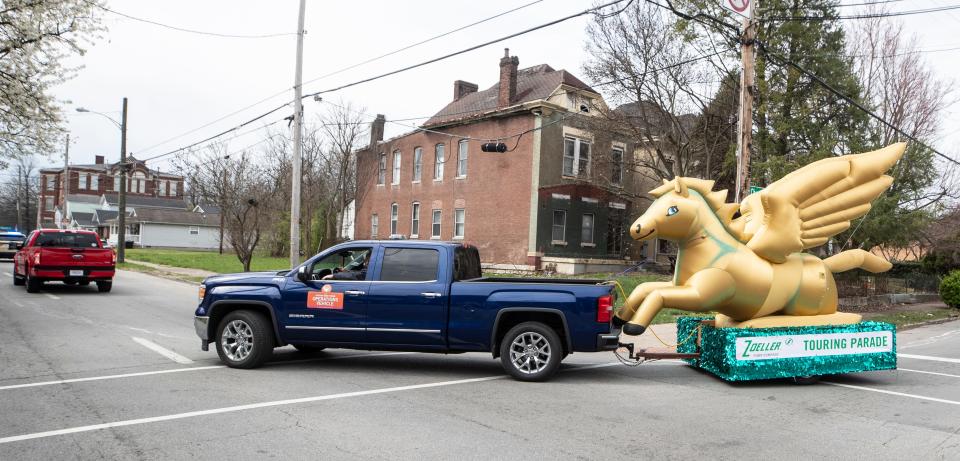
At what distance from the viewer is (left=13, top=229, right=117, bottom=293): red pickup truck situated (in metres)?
17.7

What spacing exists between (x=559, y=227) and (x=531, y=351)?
70.6 feet

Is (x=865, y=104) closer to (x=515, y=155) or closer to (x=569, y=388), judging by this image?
(x=515, y=155)

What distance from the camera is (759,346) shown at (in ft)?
26.5

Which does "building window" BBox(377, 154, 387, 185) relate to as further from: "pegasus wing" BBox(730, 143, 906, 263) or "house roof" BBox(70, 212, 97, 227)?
"house roof" BBox(70, 212, 97, 227)

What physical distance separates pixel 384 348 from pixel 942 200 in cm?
2375

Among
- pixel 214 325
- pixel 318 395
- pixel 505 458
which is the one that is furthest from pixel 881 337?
pixel 214 325

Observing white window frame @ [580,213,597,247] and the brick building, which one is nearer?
white window frame @ [580,213,597,247]

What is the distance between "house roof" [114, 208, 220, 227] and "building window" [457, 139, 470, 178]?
41248 millimetres

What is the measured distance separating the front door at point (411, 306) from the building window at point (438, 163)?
25.1 m

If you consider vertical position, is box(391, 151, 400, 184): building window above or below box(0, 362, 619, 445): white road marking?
above

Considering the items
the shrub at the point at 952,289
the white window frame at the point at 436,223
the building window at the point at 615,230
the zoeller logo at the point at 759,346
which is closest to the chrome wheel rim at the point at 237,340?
the zoeller logo at the point at 759,346

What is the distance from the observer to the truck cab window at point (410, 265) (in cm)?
818

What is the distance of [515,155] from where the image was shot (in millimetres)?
28938

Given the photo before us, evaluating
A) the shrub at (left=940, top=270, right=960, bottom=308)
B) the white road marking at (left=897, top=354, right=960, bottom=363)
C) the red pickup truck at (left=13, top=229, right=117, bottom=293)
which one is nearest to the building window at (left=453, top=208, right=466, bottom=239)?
the red pickup truck at (left=13, top=229, right=117, bottom=293)
